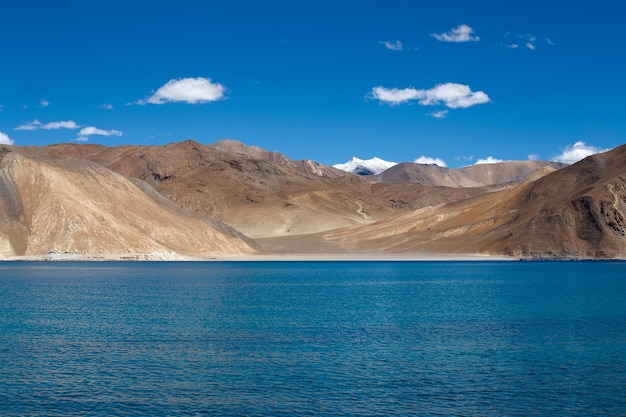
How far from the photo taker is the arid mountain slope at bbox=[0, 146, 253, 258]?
128000mm

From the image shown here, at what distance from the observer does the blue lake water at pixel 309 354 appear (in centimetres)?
2653

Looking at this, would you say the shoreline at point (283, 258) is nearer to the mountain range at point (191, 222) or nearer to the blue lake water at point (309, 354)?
the mountain range at point (191, 222)

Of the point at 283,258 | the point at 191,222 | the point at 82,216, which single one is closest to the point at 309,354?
the point at 82,216

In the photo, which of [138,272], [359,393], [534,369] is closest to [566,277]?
[138,272]

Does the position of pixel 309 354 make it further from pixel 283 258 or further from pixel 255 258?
pixel 283 258

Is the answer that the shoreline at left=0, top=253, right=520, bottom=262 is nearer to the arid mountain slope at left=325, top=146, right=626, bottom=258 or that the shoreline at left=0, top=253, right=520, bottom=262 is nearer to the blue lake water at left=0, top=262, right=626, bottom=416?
the arid mountain slope at left=325, top=146, right=626, bottom=258

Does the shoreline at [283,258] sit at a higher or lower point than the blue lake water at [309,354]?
higher

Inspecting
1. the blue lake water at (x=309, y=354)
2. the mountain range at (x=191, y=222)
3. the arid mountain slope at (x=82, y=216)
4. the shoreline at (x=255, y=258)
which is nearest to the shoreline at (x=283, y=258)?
the shoreline at (x=255, y=258)

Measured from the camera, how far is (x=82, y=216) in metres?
131

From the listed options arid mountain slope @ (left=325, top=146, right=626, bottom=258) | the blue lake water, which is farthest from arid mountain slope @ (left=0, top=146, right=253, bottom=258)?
the blue lake water

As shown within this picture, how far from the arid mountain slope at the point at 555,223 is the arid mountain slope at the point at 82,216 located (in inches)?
2273

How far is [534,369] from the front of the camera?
106 feet

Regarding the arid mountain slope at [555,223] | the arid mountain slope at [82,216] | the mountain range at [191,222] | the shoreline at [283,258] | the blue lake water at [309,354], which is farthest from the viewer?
the arid mountain slope at [555,223]

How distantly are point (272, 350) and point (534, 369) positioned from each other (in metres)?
11.9
